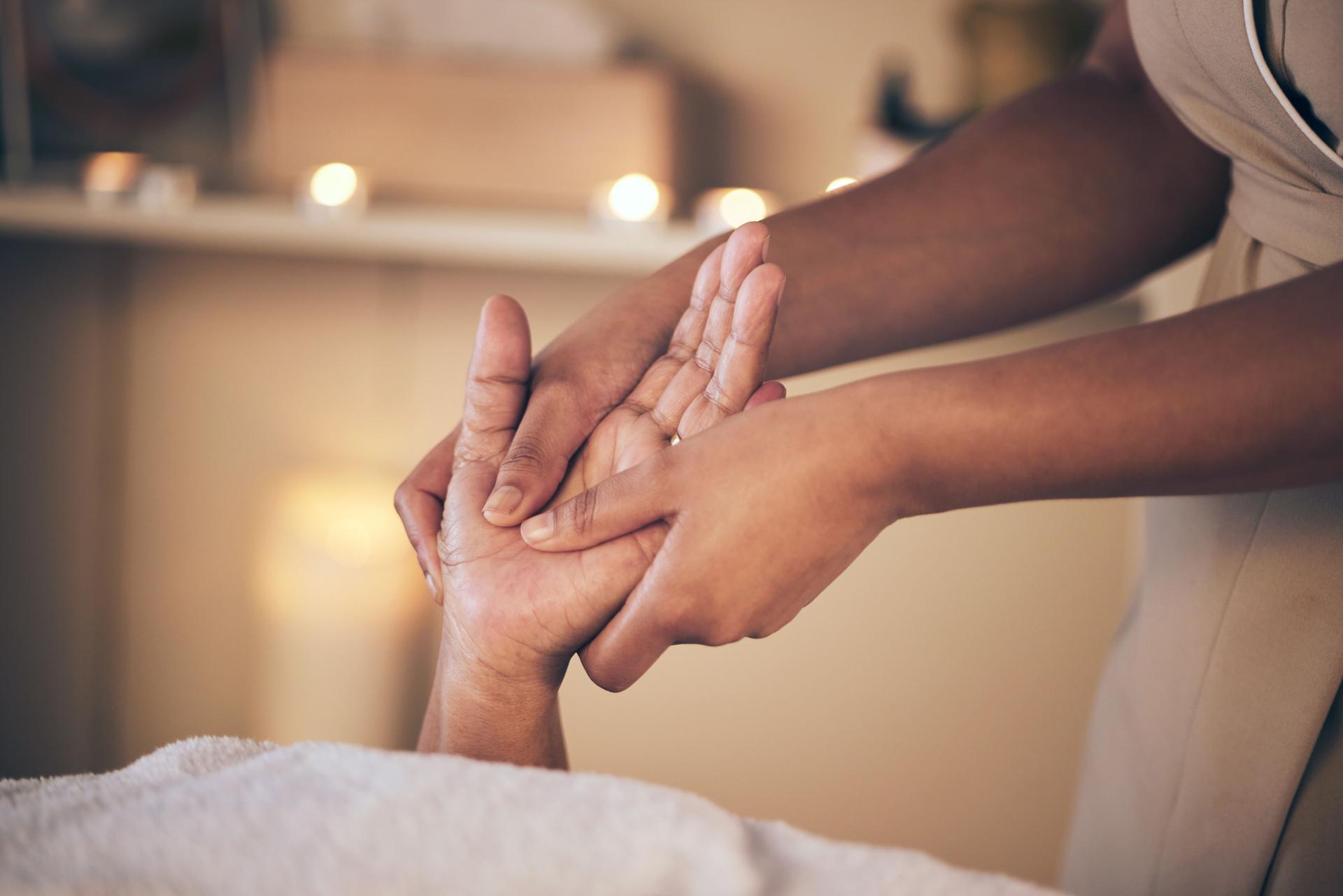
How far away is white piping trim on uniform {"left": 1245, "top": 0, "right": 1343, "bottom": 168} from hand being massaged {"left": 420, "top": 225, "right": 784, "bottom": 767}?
0.26m

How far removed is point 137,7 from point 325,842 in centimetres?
157

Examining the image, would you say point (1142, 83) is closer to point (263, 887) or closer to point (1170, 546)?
point (1170, 546)

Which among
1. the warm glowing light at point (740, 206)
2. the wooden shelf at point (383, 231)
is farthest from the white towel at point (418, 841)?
the warm glowing light at point (740, 206)

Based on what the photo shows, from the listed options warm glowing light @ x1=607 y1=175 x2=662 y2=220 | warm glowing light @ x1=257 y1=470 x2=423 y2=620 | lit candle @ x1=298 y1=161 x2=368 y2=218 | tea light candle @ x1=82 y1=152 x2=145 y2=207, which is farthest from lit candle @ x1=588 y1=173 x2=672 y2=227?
tea light candle @ x1=82 y1=152 x2=145 y2=207

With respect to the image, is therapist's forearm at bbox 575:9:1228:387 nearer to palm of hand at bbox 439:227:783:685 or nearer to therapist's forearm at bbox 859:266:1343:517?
palm of hand at bbox 439:227:783:685

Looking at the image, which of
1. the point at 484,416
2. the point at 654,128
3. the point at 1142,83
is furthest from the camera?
the point at 654,128

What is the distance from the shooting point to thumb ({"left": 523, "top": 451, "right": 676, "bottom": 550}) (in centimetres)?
46

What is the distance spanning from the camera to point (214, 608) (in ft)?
5.55

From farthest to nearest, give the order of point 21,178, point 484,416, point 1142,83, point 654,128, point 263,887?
1. point 21,178
2. point 654,128
3. point 1142,83
4. point 484,416
5. point 263,887

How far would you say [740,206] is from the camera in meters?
1.43

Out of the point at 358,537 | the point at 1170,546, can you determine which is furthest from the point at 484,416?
the point at 358,537

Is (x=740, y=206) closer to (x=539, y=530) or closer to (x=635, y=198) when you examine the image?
(x=635, y=198)

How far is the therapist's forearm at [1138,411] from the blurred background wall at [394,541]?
1076 millimetres

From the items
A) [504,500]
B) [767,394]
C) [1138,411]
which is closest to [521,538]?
[504,500]
